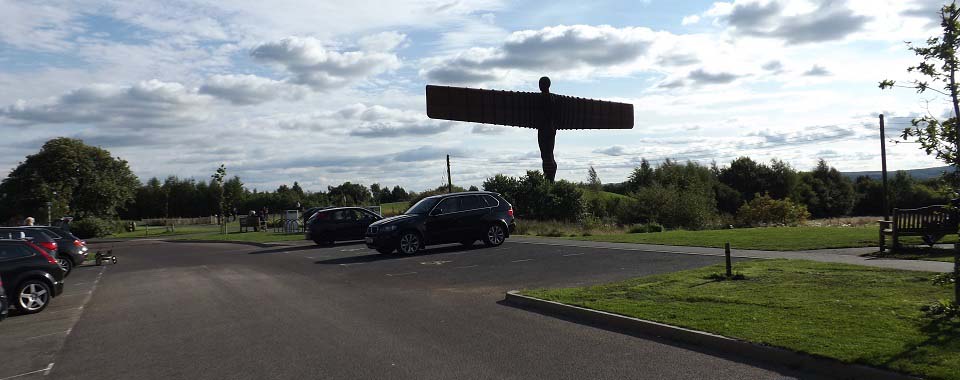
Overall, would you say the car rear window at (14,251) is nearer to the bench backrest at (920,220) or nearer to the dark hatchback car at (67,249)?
the dark hatchback car at (67,249)

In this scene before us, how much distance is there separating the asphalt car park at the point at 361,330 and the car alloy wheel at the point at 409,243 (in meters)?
2.52

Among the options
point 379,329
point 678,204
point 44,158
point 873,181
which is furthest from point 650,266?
point 873,181

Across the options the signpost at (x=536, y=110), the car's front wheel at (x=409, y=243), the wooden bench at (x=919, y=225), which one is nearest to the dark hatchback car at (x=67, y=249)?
the car's front wheel at (x=409, y=243)

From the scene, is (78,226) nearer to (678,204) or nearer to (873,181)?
(678,204)

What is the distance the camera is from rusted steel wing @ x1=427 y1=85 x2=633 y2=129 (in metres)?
23.8

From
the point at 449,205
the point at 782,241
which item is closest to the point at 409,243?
the point at 449,205

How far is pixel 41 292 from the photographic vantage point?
12883 millimetres

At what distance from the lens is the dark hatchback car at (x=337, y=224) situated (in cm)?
2686

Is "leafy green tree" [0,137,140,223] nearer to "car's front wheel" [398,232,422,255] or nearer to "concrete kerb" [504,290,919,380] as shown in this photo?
"car's front wheel" [398,232,422,255]

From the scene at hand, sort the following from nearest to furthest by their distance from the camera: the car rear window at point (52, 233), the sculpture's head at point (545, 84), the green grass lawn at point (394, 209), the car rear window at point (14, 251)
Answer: the car rear window at point (14, 251)
the car rear window at point (52, 233)
the sculpture's head at point (545, 84)
the green grass lawn at point (394, 209)

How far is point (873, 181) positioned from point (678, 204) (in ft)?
172

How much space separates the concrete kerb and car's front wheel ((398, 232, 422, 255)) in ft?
31.7

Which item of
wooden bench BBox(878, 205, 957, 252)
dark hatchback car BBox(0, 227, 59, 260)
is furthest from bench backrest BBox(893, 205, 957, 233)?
dark hatchback car BBox(0, 227, 59, 260)

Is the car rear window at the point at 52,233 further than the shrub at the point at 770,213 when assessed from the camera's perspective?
No
